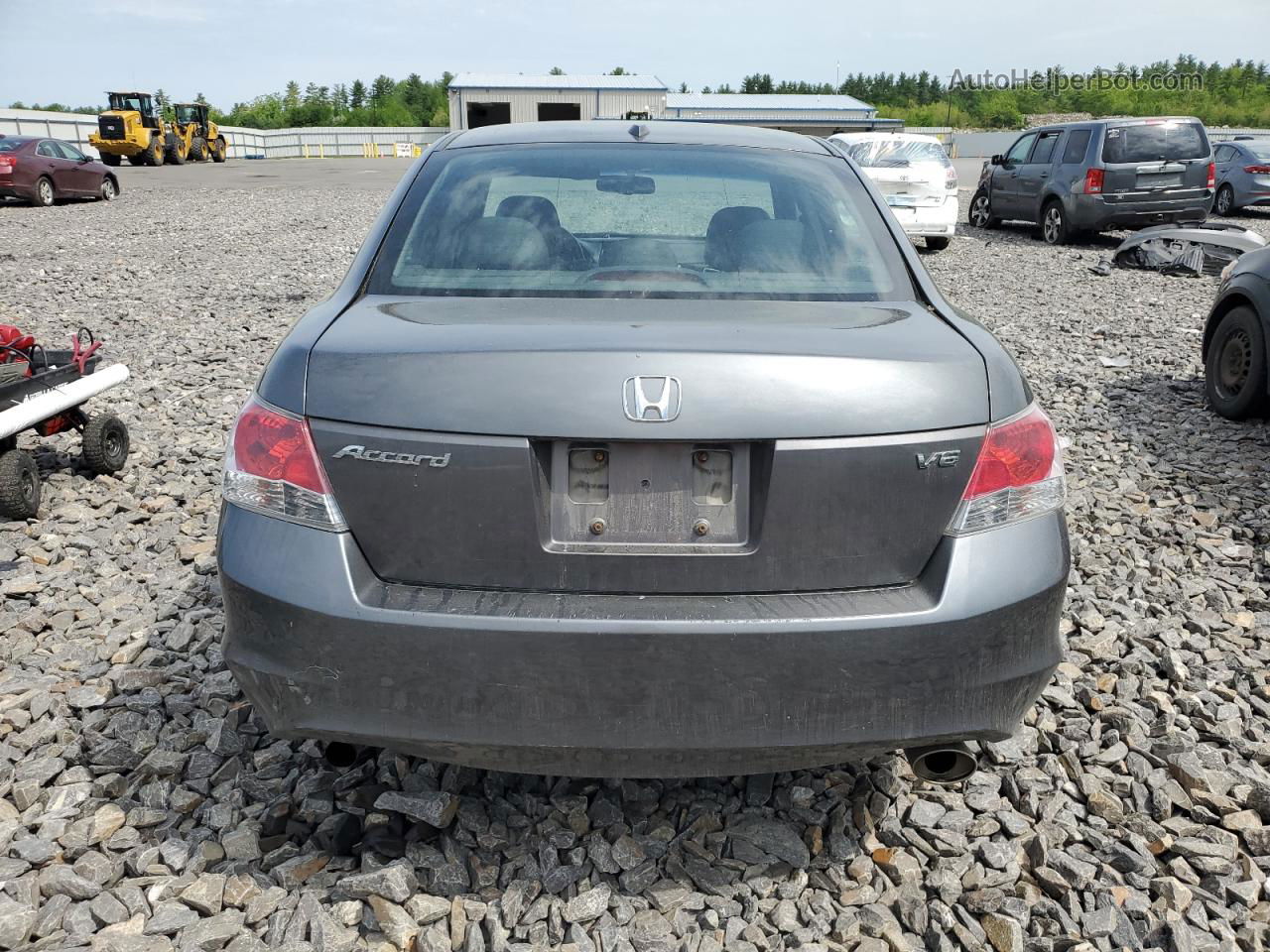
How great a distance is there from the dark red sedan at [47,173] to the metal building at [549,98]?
43.5m

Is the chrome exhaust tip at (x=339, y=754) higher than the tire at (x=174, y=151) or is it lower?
higher

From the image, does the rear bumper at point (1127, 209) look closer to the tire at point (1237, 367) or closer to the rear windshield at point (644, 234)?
the tire at point (1237, 367)

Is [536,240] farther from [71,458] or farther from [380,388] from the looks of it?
[71,458]

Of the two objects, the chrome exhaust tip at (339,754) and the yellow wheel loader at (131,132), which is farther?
the yellow wheel loader at (131,132)

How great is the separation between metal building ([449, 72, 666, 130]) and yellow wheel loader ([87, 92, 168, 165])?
25.1 metres

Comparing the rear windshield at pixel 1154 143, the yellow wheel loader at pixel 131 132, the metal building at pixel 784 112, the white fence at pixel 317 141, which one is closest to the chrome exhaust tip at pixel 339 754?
the rear windshield at pixel 1154 143

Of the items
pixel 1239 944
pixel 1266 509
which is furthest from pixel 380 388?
pixel 1266 509

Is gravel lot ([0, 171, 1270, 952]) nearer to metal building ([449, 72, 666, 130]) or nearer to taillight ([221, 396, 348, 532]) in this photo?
taillight ([221, 396, 348, 532])

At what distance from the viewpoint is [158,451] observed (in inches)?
229

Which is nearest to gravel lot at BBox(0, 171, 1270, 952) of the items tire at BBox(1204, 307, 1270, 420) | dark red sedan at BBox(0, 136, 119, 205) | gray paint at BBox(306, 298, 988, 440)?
gray paint at BBox(306, 298, 988, 440)

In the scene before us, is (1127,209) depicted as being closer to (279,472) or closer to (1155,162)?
Answer: (1155,162)

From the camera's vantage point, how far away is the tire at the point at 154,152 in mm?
39781

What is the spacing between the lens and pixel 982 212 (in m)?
19.0

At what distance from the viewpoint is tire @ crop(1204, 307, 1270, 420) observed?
6.27 meters
